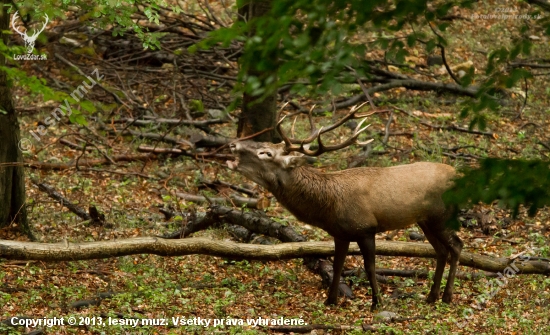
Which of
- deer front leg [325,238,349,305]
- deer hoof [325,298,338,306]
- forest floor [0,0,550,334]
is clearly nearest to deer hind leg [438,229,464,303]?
forest floor [0,0,550,334]

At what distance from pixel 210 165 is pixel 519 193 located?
9.16 meters

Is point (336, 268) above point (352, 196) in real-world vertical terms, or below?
below

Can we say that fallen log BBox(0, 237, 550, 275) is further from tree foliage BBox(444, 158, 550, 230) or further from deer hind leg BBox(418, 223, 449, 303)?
tree foliage BBox(444, 158, 550, 230)

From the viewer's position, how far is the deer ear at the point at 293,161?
29.2 ft

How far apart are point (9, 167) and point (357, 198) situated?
4.15 meters

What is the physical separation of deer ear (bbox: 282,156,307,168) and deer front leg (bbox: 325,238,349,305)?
1.00 meters

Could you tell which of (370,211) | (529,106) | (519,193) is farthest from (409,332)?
(529,106)

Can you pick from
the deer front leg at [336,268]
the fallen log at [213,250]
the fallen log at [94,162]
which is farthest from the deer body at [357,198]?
the fallen log at [94,162]

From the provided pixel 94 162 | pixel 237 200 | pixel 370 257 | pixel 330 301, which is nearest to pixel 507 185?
pixel 370 257

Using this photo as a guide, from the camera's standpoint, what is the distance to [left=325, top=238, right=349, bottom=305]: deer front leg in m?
8.97

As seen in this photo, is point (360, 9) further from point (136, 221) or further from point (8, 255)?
point (136, 221)

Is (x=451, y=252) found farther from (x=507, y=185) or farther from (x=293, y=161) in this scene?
(x=507, y=185)

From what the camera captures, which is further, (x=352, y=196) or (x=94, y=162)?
(x=94, y=162)

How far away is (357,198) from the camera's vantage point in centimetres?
900
